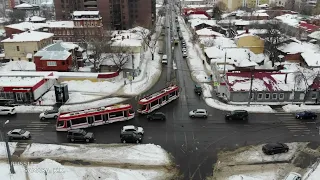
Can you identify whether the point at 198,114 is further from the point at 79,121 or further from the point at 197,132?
the point at 79,121

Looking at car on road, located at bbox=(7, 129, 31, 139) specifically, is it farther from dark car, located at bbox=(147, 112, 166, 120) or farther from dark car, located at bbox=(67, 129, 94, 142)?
dark car, located at bbox=(147, 112, 166, 120)

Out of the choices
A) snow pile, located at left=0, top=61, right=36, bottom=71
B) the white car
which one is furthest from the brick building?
the white car

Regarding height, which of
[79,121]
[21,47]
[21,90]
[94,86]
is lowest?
[79,121]

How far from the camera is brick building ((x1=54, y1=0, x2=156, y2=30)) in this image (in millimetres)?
105938

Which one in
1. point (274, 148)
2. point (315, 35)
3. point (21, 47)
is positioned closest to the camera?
point (274, 148)

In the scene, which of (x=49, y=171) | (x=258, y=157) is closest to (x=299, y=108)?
(x=258, y=157)

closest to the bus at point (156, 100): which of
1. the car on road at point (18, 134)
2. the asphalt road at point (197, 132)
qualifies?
the asphalt road at point (197, 132)

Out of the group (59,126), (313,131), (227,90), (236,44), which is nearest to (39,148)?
(59,126)

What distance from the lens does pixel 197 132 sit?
122ft

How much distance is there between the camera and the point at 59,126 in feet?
123

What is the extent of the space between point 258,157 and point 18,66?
5171cm

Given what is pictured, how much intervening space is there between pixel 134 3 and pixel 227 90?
235ft

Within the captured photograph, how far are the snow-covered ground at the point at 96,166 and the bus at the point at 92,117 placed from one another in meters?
3.82

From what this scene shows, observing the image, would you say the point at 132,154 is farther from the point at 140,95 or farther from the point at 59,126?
the point at 140,95
